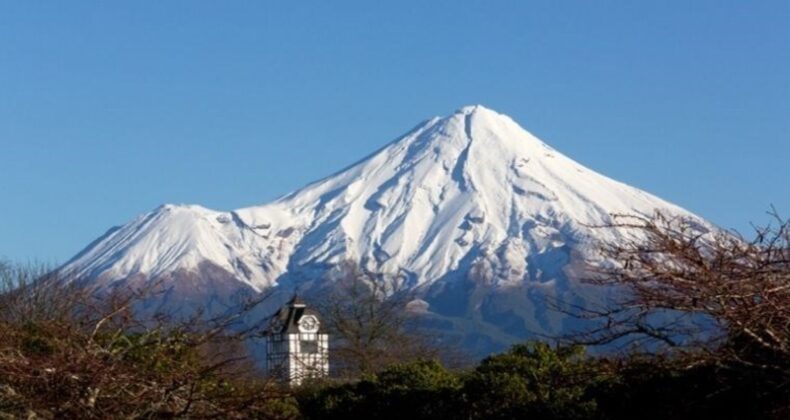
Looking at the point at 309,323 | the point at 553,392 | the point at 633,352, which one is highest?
the point at 309,323

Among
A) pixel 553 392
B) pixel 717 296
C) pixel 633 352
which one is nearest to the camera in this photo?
pixel 717 296

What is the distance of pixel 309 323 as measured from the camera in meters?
46.3

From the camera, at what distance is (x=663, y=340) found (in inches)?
405

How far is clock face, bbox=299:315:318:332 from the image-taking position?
148ft

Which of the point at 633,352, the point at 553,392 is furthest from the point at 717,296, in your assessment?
the point at 553,392

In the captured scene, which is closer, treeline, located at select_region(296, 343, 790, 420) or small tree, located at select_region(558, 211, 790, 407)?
small tree, located at select_region(558, 211, 790, 407)

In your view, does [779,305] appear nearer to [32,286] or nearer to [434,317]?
[32,286]

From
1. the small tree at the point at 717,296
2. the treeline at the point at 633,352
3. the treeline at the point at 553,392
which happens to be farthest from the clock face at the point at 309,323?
the small tree at the point at 717,296

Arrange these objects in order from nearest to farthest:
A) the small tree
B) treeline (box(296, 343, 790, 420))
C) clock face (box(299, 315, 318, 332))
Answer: the small tree < treeline (box(296, 343, 790, 420)) < clock face (box(299, 315, 318, 332))

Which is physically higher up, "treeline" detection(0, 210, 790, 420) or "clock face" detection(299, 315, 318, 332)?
"clock face" detection(299, 315, 318, 332)

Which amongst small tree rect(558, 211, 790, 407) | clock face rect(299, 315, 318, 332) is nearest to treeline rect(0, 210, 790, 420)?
small tree rect(558, 211, 790, 407)

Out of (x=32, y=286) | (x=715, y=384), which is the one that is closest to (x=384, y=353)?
(x=32, y=286)

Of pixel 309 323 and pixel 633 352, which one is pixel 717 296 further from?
pixel 309 323

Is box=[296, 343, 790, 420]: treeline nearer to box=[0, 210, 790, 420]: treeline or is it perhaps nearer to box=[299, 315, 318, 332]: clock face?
box=[0, 210, 790, 420]: treeline
